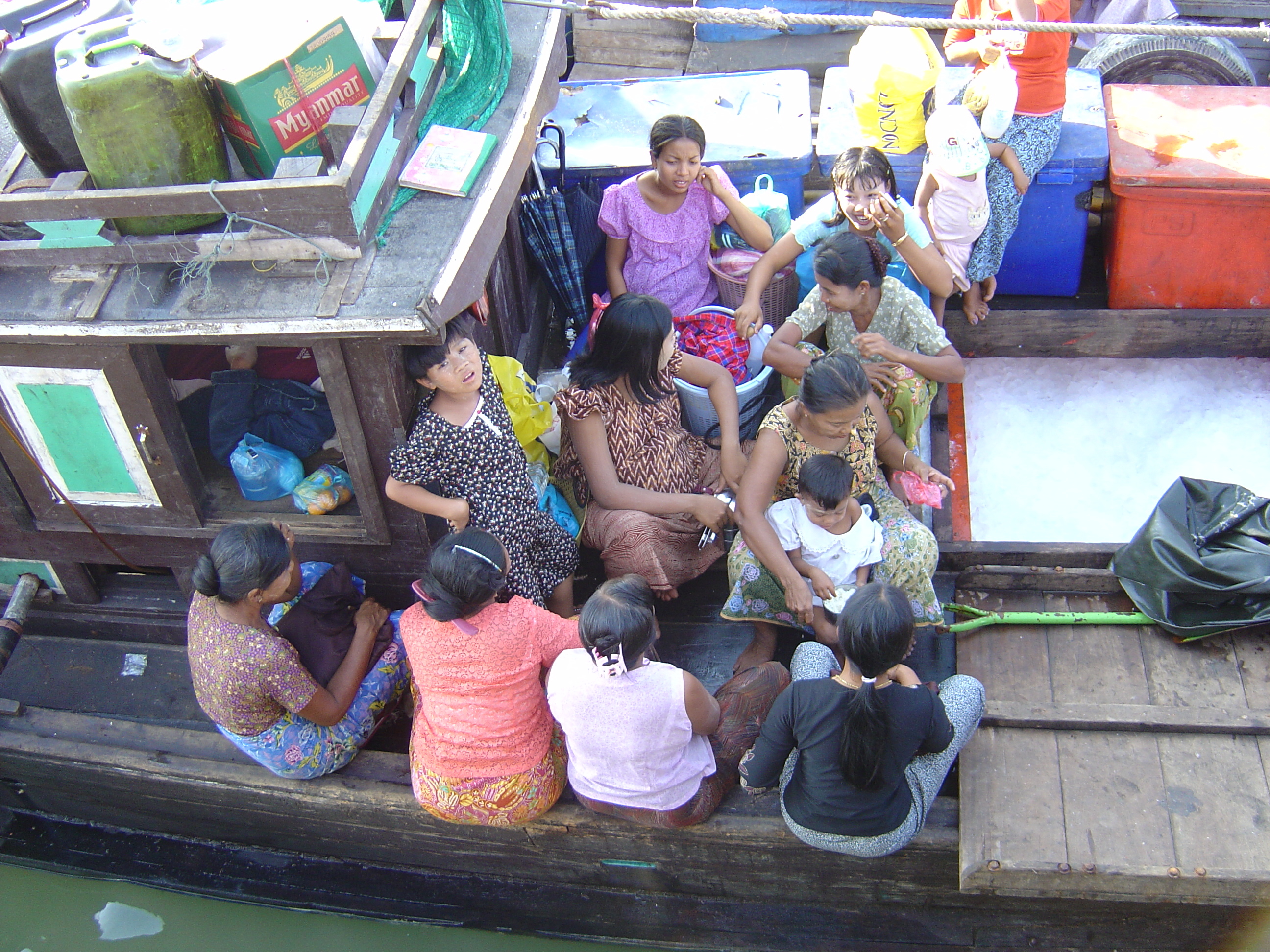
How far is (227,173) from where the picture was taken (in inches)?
111

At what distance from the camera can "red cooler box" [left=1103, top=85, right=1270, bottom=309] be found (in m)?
4.11

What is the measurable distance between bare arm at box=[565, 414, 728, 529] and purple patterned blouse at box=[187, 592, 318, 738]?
47.7 inches

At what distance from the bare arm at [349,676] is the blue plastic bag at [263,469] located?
1.75 ft

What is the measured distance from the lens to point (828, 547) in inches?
125

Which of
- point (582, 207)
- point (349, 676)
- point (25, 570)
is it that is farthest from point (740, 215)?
point (25, 570)

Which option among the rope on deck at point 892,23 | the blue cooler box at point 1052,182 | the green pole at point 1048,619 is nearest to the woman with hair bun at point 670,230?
the blue cooler box at point 1052,182

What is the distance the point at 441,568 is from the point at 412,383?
0.76 meters

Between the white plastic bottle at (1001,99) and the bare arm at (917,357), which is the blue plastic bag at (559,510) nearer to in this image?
the bare arm at (917,357)

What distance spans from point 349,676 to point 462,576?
84 cm

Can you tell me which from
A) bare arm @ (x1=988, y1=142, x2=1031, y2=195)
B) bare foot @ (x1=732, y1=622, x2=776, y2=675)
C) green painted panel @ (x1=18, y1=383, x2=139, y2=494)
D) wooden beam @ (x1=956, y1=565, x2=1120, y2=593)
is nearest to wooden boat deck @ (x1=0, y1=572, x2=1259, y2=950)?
wooden beam @ (x1=956, y1=565, x2=1120, y2=593)

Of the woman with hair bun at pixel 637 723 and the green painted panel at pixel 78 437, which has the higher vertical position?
the green painted panel at pixel 78 437

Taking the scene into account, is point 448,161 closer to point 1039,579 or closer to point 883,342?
point 883,342

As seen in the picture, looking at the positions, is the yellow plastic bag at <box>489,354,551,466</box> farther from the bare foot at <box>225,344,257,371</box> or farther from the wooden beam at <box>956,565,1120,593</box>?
the wooden beam at <box>956,565,1120,593</box>

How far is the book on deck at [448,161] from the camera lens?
294cm
